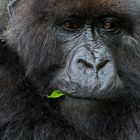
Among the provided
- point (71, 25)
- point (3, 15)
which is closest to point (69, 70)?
point (71, 25)

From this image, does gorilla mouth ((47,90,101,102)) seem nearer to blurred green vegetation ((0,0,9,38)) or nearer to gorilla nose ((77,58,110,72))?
gorilla nose ((77,58,110,72))

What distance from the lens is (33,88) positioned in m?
3.84

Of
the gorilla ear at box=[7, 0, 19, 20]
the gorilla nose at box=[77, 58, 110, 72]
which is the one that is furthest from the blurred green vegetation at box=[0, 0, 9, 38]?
the gorilla nose at box=[77, 58, 110, 72]

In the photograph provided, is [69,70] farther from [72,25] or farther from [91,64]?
[72,25]

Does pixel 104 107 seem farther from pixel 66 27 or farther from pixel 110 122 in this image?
pixel 66 27

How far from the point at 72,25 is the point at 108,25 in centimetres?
33

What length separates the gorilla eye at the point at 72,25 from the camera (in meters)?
3.72

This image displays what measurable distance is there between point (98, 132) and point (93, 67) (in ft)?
2.17

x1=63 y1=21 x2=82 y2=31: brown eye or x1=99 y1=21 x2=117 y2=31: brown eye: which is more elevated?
x1=63 y1=21 x2=82 y2=31: brown eye

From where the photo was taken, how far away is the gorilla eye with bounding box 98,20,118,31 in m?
3.80

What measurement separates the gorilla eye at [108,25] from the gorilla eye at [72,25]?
191mm

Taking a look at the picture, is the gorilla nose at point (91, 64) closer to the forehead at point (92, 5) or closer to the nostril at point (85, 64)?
the nostril at point (85, 64)

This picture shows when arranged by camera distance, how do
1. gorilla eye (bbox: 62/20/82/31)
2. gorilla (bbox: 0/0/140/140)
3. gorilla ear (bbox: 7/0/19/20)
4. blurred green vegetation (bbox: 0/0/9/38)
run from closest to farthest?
gorilla (bbox: 0/0/140/140), gorilla eye (bbox: 62/20/82/31), gorilla ear (bbox: 7/0/19/20), blurred green vegetation (bbox: 0/0/9/38)

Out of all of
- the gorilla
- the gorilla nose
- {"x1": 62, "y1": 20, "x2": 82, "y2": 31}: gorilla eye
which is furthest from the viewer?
{"x1": 62, "y1": 20, "x2": 82, "y2": 31}: gorilla eye
